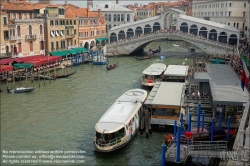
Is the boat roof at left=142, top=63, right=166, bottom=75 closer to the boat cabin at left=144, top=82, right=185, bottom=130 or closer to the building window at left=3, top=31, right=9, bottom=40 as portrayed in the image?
the boat cabin at left=144, top=82, right=185, bottom=130

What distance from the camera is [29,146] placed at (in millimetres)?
8828

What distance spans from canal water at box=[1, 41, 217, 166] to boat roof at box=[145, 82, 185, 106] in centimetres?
109

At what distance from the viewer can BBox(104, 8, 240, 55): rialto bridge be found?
27141 mm

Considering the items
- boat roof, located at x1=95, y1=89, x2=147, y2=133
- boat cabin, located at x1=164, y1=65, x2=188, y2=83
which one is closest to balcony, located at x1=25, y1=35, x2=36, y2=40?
boat cabin, located at x1=164, y1=65, x2=188, y2=83

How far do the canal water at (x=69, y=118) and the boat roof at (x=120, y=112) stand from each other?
0.74 meters

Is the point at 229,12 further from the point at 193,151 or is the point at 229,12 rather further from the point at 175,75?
the point at 193,151

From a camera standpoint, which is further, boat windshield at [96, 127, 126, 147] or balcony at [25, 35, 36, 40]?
balcony at [25, 35, 36, 40]

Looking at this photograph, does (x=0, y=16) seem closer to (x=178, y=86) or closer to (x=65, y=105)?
(x=65, y=105)

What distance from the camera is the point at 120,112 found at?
10391mm

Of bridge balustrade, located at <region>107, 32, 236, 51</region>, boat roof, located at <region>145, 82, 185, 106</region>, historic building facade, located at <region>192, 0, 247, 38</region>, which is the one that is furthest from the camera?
historic building facade, located at <region>192, 0, 247, 38</region>

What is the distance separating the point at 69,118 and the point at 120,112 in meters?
2.38

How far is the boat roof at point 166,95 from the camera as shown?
11.2 metres

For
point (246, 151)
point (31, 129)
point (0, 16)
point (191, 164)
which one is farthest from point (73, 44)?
point (246, 151)

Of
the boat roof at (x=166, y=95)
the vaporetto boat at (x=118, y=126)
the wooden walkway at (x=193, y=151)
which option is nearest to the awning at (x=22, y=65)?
the boat roof at (x=166, y=95)
